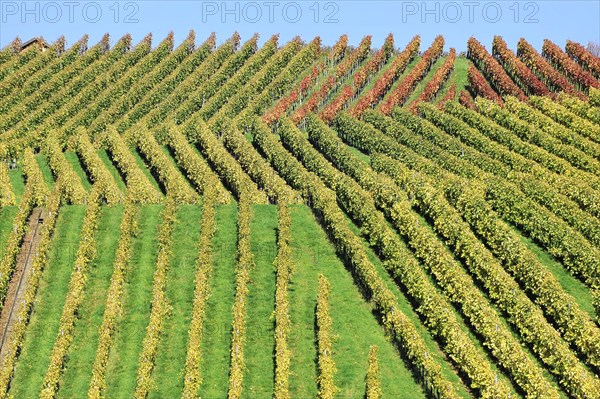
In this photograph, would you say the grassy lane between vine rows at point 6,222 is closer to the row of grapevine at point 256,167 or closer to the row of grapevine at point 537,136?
the row of grapevine at point 256,167

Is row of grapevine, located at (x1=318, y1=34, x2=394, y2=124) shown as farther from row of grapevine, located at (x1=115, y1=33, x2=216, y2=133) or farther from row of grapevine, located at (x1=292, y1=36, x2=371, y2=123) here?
row of grapevine, located at (x1=115, y1=33, x2=216, y2=133)

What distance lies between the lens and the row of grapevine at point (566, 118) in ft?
312

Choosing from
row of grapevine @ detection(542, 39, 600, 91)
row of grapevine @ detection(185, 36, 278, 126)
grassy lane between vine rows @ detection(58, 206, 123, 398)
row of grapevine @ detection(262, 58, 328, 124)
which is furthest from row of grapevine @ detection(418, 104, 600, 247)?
grassy lane between vine rows @ detection(58, 206, 123, 398)

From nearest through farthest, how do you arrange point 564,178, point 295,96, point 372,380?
point 372,380 → point 564,178 → point 295,96

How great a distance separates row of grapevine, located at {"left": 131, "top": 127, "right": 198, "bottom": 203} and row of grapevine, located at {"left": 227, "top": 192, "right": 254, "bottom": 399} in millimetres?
4989

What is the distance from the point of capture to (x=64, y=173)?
84.2 meters

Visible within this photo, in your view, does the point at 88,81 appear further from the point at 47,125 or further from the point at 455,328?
the point at 455,328

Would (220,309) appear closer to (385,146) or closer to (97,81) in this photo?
(385,146)

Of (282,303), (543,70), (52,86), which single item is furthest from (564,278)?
(52,86)

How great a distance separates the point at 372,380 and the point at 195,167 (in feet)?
107

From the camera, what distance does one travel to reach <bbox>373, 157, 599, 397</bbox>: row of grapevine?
198 feet

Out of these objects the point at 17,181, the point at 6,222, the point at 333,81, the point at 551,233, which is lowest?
the point at 551,233

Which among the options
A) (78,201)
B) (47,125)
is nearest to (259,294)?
(78,201)

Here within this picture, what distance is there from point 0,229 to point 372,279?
2567cm
